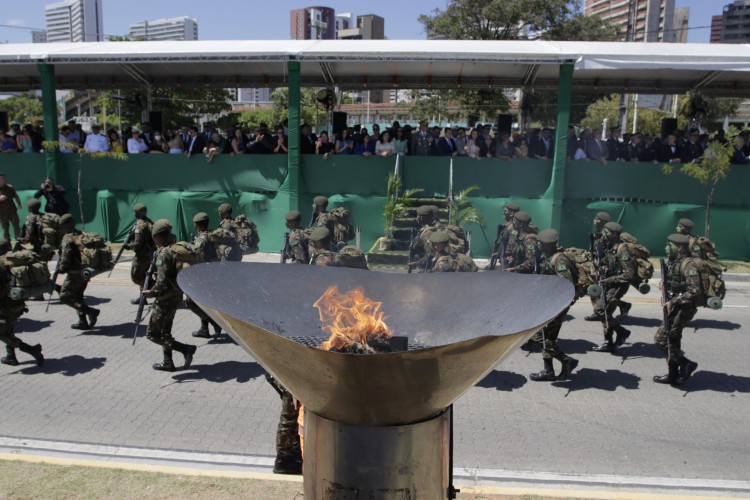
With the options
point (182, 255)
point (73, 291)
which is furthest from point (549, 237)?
point (73, 291)

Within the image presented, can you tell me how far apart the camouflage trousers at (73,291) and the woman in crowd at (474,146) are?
8983 millimetres

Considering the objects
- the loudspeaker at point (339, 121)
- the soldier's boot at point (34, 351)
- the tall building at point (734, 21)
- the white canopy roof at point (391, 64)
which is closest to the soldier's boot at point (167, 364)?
the soldier's boot at point (34, 351)

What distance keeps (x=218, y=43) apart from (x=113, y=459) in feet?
40.7

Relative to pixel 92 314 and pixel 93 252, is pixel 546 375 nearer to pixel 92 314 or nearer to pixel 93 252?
pixel 92 314

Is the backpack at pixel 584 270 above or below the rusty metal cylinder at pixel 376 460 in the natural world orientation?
below

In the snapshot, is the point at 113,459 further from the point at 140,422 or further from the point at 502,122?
the point at 502,122

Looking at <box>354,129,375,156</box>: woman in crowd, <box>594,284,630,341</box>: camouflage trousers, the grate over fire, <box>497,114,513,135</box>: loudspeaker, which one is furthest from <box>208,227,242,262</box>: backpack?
<box>497,114,513,135</box>: loudspeaker

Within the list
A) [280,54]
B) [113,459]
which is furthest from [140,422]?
[280,54]

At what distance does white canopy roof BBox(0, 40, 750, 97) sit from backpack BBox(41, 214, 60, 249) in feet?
16.2

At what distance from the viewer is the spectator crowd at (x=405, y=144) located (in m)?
15.7

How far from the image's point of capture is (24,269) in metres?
8.01

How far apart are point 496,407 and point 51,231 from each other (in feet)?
26.0

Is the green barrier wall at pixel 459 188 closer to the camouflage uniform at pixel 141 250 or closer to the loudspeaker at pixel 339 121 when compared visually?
the loudspeaker at pixel 339 121

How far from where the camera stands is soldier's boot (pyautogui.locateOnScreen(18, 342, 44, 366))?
7996 millimetres
